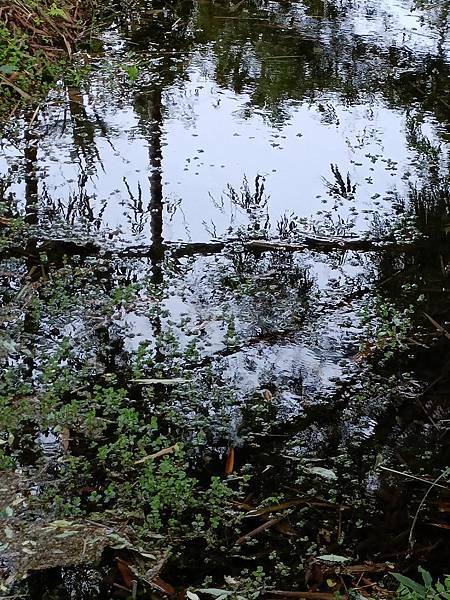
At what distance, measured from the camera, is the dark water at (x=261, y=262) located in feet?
8.02

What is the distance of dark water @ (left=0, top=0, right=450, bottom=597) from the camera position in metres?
2.45

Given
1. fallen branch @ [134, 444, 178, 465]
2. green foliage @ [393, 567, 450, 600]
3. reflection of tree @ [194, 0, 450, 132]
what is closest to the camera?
green foliage @ [393, 567, 450, 600]

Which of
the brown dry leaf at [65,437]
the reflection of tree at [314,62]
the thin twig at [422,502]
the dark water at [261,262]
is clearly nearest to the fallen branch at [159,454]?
the dark water at [261,262]

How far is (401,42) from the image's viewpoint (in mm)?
6098

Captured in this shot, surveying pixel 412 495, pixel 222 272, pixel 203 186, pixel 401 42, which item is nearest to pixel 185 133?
pixel 203 186

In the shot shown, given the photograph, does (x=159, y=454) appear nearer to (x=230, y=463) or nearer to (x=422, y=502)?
(x=230, y=463)

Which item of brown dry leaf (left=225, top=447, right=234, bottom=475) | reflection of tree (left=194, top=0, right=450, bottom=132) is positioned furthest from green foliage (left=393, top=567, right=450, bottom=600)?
reflection of tree (left=194, top=0, right=450, bottom=132)

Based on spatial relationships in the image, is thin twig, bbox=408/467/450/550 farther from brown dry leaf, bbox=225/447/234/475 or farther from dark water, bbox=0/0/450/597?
brown dry leaf, bbox=225/447/234/475

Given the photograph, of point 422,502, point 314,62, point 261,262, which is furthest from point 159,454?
point 314,62

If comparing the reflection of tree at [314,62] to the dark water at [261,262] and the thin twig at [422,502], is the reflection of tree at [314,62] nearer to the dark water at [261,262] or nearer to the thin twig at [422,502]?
the dark water at [261,262]

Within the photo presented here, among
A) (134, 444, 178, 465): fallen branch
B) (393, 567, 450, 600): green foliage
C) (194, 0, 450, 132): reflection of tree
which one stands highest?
(194, 0, 450, 132): reflection of tree

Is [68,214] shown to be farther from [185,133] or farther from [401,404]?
[401,404]

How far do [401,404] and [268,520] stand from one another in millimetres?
704

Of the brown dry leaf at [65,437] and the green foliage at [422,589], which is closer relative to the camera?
the green foliage at [422,589]
